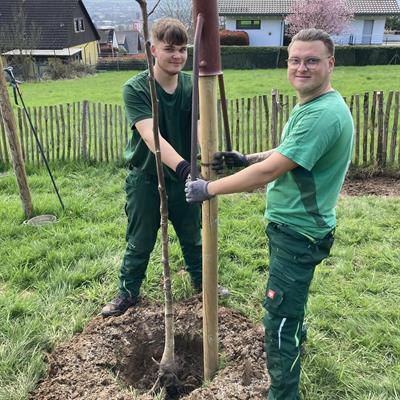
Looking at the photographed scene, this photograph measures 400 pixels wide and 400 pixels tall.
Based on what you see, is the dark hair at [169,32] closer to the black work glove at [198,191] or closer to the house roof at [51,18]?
the black work glove at [198,191]

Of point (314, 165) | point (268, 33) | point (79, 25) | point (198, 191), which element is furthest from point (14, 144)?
point (268, 33)

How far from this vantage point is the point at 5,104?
5.21m

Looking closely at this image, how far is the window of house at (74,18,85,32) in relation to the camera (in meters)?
37.8

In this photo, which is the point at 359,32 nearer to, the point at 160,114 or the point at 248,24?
the point at 248,24

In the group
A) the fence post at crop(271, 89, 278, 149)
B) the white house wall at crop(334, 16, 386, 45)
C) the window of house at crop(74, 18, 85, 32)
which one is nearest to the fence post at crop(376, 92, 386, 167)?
the fence post at crop(271, 89, 278, 149)

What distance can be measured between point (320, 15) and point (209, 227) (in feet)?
128

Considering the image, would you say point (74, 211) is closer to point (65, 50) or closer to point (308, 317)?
point (308, 317)

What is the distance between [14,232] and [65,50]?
34.6 m

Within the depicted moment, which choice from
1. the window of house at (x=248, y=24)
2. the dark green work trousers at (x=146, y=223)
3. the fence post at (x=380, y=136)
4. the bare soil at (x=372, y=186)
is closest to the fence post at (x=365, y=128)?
the fence post at (x=380, y=136)

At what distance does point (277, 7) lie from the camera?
40969 millimetres

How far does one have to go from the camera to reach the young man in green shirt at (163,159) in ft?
9.14

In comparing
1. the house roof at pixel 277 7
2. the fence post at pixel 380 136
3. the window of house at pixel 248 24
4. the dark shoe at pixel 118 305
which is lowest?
the dark shoe at pixel 118 305

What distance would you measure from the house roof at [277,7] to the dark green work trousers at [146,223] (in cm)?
4030

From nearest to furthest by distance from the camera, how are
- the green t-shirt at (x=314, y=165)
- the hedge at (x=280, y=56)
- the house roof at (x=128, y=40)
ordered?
the green t-shirt at (x=314, y=165)
the hedge at (x=280, y=56)
the house roof at (x=128, y=40)
